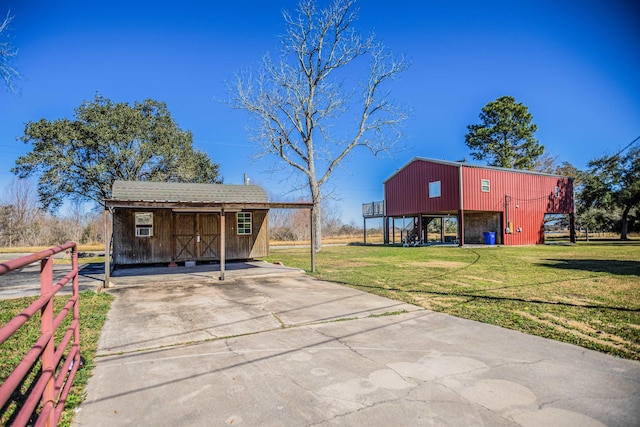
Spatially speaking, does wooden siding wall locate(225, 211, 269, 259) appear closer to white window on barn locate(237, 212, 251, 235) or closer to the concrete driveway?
white window on barn locate(237, 212, 251, 235)

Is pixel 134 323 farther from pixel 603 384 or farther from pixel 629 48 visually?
pixel 629 48

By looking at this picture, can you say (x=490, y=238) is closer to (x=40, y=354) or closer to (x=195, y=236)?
(x=195, y=236)

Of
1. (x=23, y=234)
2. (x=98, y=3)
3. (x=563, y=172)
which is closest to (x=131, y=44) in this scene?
(x=98, y=3)

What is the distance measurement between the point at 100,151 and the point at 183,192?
1253 centimetres

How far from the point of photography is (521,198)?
25109mm

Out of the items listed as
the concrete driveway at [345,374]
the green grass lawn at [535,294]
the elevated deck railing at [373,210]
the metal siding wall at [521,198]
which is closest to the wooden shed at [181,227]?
the green grass lawn at [535,294]

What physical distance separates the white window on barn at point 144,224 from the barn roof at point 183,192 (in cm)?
66

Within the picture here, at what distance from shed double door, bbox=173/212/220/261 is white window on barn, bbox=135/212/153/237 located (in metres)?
0.88

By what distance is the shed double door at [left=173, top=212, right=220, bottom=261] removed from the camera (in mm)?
14234

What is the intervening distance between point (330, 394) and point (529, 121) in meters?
41.1

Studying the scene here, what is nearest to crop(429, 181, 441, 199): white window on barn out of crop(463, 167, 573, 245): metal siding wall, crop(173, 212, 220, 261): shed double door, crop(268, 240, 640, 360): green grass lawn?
crop(463, 167, 573, 245): metal siding wall

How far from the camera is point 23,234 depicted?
118ft

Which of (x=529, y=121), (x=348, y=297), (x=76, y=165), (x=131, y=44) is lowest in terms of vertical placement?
(x=348, y=297)

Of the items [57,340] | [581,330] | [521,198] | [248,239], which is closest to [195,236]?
[248,239]
